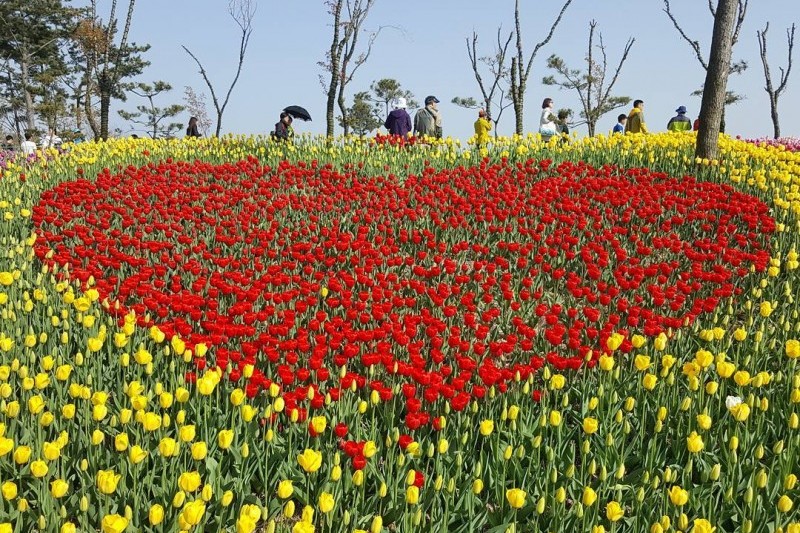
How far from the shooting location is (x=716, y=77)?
35.7 feet

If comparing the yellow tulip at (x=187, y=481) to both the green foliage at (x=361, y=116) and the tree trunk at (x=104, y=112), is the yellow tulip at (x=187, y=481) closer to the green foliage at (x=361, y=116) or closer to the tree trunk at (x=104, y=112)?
the tree trunk at (x=104, y=112)

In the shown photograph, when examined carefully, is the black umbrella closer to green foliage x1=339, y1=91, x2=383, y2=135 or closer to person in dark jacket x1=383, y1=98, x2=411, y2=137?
person in dark jacket x1=383, y1=98, x2=411, y2=137

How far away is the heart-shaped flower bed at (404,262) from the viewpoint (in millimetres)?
4480

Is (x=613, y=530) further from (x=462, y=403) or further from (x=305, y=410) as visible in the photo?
(x=305, y=410)

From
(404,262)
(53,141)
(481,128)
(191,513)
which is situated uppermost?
(53,141)

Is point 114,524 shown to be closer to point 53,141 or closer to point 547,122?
point 547,122

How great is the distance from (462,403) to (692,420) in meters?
1.41

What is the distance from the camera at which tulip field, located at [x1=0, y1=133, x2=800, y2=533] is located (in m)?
3.20

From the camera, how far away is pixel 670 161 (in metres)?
11.8

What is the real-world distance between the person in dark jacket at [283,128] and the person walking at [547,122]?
5635 millimetres

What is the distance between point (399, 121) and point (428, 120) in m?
0.94

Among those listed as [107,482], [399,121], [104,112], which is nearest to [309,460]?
[107,482]

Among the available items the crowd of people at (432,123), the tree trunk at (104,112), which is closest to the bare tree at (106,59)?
the tree trunk at (104,112)

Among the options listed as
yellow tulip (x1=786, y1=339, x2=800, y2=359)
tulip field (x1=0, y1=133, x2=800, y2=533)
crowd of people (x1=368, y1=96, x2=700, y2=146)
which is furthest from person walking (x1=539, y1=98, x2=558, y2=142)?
yellow tulip (x1=786, y1=339, x2=800, y2=359)
